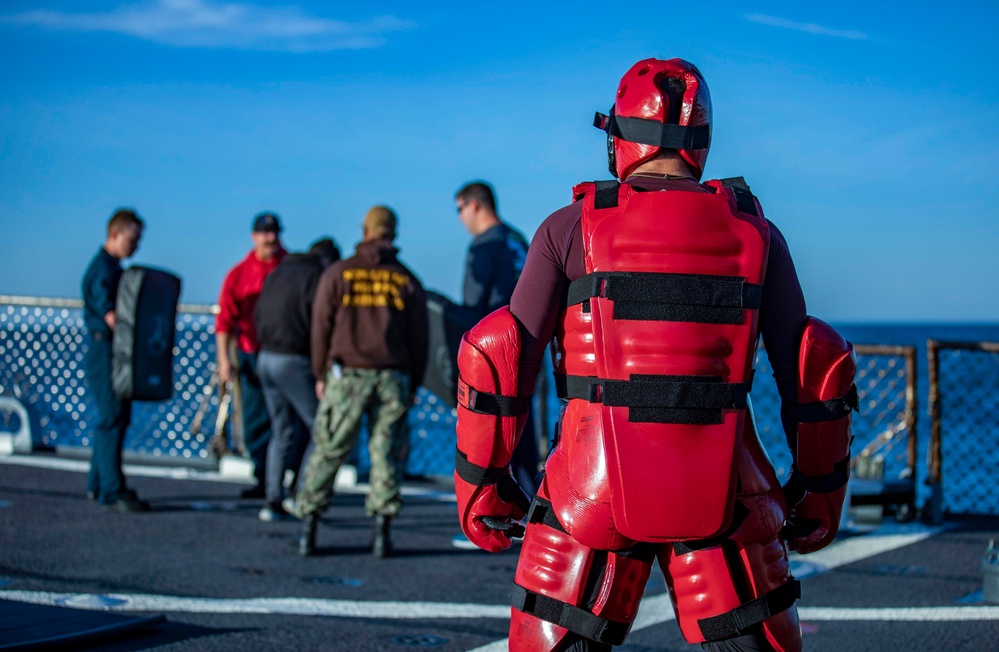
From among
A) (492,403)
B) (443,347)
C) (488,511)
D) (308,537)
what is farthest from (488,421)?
(443,347)

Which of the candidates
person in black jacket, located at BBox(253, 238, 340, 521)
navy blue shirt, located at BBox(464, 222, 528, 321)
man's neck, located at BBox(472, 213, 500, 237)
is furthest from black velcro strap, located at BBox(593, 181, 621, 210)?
person in black jacket, located at BBox(253, 238, 340, 521)

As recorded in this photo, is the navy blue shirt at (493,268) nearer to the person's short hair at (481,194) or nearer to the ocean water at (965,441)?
the person's short hair at (481,194)

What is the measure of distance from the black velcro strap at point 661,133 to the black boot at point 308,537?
4216mm

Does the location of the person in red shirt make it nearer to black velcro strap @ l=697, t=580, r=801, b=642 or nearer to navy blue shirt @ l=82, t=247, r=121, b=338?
navy blue shirt @ l=82, t=247, r=121, b=338

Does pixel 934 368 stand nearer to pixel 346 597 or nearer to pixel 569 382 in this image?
pixel 346 597

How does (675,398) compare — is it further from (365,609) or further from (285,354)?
(285,354)

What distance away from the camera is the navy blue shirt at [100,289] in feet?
24.3

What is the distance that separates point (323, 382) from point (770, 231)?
177 inches

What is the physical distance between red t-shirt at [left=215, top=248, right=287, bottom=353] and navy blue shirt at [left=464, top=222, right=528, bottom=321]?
224 centimetres

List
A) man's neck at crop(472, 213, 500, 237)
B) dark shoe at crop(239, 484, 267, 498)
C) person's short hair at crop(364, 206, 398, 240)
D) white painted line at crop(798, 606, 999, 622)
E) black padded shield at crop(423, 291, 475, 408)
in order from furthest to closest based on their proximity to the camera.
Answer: dark shoe at crop(239, 484, 267, 498) < black padded shield at crop(423, 291, 475, 408) < man's neck at crop(472, 213, 500, 237) < person's short hair at crop(364, 206, 398, 240) < white painted line at crop(798, 606, 999, 622)

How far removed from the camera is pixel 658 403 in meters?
2.24

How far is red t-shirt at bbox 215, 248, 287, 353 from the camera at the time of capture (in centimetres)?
802

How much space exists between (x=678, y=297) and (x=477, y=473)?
0.67 m

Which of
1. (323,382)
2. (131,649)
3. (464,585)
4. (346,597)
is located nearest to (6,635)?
(131,649)
